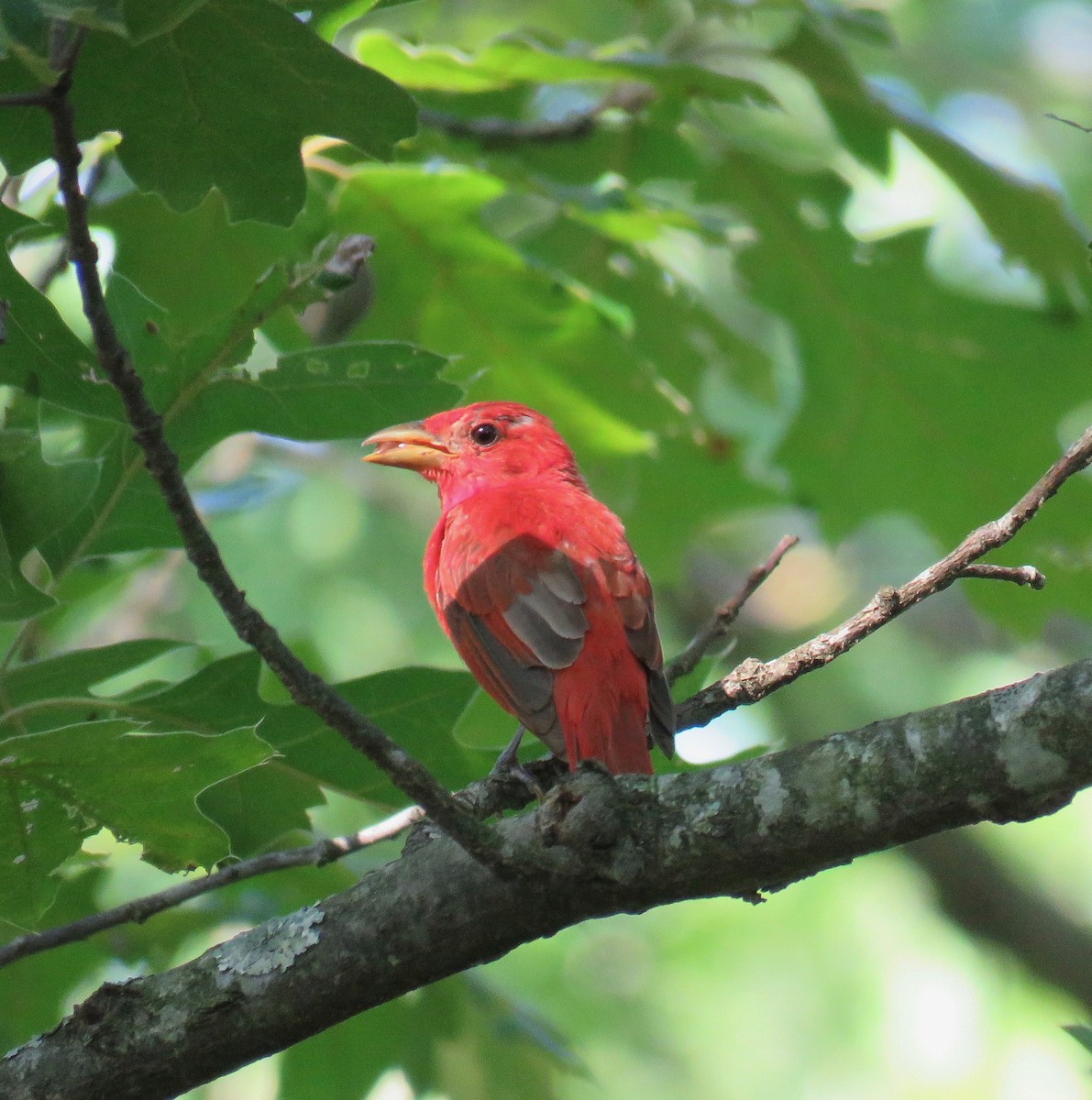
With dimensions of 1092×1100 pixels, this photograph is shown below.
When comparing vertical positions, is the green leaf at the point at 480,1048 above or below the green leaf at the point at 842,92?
below

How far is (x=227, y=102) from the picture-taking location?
262 centimetres

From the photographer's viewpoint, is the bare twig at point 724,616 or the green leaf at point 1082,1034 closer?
the green leaf at point 1082,1034

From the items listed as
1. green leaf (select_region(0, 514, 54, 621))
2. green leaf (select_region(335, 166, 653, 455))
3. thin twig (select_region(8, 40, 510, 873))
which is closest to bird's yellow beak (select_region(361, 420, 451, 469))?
green leaf (select_region(335, 166, 653, 455))

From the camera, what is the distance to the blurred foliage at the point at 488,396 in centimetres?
255

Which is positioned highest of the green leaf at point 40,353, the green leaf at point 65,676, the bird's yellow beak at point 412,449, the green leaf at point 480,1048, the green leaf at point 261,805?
the green leaf at point 40,353

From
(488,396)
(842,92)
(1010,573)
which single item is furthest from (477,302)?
(1010,573)

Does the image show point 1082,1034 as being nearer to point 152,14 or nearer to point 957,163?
point 152,14

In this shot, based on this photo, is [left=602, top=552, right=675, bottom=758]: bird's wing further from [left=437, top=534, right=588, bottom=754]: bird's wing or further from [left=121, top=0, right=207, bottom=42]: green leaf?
[left=121, top=0, right=207, bottom=42]: green leaf

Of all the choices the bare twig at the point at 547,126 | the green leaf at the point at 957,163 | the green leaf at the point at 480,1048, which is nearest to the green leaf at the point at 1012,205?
the green leaf at the point at 957,163

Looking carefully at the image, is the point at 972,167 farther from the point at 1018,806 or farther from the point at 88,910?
the point at 88,910

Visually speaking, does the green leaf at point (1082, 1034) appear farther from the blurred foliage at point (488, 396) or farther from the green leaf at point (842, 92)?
the green leaf at point (842, 92)

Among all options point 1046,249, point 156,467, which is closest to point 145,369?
point 156,467

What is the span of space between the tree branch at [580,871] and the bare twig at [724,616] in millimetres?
1020

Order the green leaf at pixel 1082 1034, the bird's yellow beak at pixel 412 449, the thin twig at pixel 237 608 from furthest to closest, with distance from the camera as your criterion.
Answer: the bird's yellow beak at pixel 412 449 < the green leaf at pixel 1082 1034 < the thin twig at pixel 237 608
